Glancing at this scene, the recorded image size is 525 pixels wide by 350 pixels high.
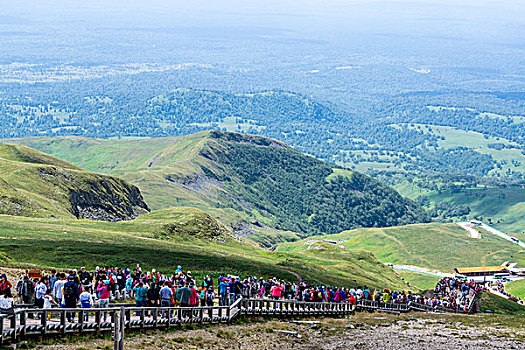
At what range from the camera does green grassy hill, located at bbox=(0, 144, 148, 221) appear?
379 feet

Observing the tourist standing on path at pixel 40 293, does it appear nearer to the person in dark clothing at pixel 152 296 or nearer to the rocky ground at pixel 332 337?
the rocky ground at pixel 332 337

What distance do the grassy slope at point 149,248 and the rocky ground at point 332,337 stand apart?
973 inches

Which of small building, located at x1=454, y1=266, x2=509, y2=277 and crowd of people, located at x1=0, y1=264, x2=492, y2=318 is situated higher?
crowd of people, located at x1=0, y1=264, x2=492, y2=318

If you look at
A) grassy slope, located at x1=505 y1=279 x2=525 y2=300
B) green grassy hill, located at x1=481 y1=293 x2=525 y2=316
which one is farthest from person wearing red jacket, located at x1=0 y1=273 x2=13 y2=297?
grassy slope, located at x1=505 y1=279 x2=525 y2=300

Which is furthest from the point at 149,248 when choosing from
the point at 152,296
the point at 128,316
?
the point at 128,316

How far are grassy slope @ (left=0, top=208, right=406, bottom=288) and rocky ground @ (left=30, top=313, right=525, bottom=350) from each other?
81.1 ft

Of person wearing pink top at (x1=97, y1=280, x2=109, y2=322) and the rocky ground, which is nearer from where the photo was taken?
the rocky ground

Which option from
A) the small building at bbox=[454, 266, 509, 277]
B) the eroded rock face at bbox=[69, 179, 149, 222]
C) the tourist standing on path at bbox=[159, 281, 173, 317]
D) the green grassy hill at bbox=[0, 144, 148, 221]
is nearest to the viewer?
the tourist standing on path at bbox=[159, 281, 173, 317]

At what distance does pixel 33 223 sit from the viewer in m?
95.2

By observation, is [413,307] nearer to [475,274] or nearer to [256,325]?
[256,325]

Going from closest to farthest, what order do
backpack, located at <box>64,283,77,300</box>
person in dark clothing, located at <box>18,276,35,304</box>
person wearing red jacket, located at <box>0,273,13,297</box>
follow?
person wearing red jacket, located at <box>0,273,13,297</box> < backpack, located at <box>64,283,77,300</box> < person in dark clothing, located at <box>18,276,35,304</box>

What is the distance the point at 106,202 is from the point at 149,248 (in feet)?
201

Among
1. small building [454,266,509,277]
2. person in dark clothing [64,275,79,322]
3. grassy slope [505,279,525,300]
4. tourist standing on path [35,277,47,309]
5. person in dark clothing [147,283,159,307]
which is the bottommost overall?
small building [454,266,509,277]

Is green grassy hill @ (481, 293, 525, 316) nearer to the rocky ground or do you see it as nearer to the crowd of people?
the crowd of people
